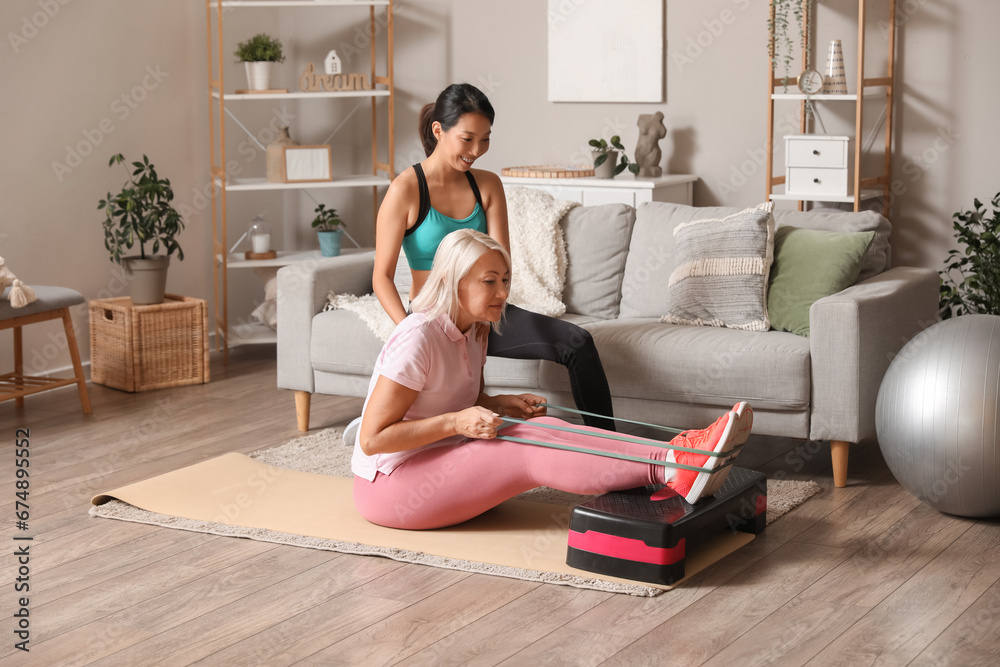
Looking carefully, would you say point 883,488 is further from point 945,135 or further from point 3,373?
point 3,373

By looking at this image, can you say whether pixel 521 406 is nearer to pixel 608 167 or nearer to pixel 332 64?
pixel 608 167

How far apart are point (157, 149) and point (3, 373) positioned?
1.24 metres

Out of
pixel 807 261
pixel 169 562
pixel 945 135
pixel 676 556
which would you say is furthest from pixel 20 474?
pixel 945 135

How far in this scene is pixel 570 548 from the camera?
8.19 ft

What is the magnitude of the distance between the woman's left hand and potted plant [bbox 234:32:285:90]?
2.75 meters

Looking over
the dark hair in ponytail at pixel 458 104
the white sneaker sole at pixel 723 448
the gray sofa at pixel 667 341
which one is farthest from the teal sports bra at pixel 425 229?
Answer: the white sneaker sole at pixel 723 448

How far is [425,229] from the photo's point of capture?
3.14 m

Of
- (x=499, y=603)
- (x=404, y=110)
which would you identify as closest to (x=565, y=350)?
(x=499, y=603)

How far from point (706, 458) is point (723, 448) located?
64mm

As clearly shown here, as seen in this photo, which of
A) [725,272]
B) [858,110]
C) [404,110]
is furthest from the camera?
[404,110]

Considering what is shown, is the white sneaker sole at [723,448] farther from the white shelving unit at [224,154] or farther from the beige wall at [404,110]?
the white shelving unit at [224,154]

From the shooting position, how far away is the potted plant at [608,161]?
15.0 feet

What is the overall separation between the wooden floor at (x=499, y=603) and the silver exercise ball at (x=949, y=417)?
10 centimetres

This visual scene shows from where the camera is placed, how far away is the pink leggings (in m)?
2.52
